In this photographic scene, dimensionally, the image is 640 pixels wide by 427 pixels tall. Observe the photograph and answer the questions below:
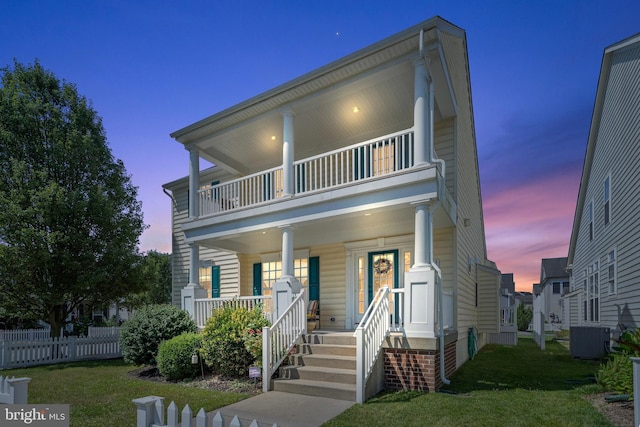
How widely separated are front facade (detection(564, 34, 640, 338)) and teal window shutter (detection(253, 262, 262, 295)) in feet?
33.8

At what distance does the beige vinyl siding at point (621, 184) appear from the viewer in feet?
30.4

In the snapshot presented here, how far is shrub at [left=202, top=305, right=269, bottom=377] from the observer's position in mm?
7820

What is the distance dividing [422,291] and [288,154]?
174 inches

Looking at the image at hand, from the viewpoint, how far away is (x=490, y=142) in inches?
913

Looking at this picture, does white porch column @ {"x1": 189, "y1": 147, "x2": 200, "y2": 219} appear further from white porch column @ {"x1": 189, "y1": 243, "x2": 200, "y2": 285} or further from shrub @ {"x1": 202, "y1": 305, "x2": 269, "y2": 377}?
shrub @ {"x1": 202, "y1": 305, "x2": 269, "y2": 377}

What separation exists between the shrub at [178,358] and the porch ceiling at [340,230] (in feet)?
10.3

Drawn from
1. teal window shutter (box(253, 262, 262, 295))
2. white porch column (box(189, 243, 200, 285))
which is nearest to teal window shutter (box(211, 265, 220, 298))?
teal window shutter (box(253, 262, 262, 295))

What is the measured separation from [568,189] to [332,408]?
737 inches

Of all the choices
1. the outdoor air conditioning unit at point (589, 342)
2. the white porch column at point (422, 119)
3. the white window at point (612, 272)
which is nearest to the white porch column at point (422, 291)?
the white porch column at point (422, 119)

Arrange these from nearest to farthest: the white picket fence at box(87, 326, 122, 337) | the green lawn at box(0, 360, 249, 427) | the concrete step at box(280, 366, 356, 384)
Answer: the green lawn at box(0, 360, 249, 427) → the concrete step at box(280, 366, 356, 384) → the white picket fence at box(87, 326, 122, 337)

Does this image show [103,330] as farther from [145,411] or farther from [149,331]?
[145,411]

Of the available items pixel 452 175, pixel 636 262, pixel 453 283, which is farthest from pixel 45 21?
pixel 636 262

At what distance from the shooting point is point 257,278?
1330 cm

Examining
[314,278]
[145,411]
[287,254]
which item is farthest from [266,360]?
[314,278]
